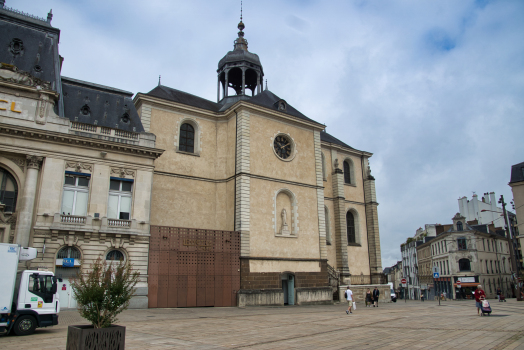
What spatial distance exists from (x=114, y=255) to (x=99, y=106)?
9663 millimetres

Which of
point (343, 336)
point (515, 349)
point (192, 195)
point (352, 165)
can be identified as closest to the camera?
point (515, 349)

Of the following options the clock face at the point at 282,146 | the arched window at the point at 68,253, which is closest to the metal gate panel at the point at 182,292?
the arched window at the point at 68,253

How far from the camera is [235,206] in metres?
27.2

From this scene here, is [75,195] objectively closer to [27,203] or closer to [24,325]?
[27,203]

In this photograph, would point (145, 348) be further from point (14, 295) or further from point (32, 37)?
point (32, 37)

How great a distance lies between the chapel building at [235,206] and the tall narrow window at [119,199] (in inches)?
81.6

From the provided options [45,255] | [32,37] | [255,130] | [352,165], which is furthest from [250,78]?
[45,255]

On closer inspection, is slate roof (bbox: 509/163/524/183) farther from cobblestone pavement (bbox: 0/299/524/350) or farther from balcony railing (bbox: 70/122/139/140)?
balcony railing (bbox: 70/122/139/140)

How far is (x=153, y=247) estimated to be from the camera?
914 inches

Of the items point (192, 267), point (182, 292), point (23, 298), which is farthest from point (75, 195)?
point (23, 298)

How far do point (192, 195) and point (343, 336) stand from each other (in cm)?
1843

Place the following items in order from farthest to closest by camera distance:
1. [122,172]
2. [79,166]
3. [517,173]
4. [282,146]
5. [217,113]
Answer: [517,173] < [282,146] < [217,113] < [122,172] < [79,166]

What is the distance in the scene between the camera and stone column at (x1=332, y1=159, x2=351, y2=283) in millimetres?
34219

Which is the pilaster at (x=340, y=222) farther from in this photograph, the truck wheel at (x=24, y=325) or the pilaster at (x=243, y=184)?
the truck wheel at (x=24, y=325)
